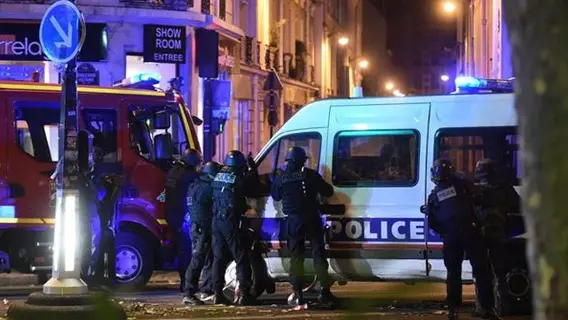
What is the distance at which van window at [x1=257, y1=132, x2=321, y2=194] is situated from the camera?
10555mm

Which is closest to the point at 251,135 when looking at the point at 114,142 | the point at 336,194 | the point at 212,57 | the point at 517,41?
the point at 212,57

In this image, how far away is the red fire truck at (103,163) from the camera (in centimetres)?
1212

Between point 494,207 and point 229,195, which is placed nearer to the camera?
point 494,207

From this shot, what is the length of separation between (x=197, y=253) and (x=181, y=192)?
1.14 m

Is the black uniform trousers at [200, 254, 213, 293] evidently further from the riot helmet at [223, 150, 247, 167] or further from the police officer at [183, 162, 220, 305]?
the riot helmet at [223, 150, 247, 167]

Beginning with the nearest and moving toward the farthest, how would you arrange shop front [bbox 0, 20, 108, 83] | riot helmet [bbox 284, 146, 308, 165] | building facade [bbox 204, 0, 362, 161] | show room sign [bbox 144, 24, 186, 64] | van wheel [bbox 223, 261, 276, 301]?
riot helmet [bbox 284, 146, 308, 165]
van wheel [bbox 223, 261, 276, 301]
shop front [bbox 0, 20, 108, 83]
show room sign [bbox 144, 24, 186, 64]
building facade [bbox 204, 0, 362, 161]

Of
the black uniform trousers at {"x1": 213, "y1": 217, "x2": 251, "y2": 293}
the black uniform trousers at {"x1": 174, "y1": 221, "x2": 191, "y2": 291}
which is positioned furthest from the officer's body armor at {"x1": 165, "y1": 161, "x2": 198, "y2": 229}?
the black uniform trousers at {"x1": 213, "y1": 217, "x2": 251, "y2": 293}

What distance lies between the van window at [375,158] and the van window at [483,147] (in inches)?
12.5

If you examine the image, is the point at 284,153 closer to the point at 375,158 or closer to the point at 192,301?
the point at 375,158

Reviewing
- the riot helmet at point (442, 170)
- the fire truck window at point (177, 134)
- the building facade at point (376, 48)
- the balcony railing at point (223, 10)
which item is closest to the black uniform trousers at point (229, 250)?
the riot helmet at point (442, 170)

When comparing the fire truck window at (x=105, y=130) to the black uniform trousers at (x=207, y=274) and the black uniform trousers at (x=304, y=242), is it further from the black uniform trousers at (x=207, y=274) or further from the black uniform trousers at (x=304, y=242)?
the black uniform trousers at (x=304, y=242)

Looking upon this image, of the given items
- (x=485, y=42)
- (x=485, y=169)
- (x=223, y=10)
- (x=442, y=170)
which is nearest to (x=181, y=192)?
(x=442, y=170)

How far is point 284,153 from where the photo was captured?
35.1 feet

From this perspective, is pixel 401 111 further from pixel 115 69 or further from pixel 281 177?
pixel 115 69
